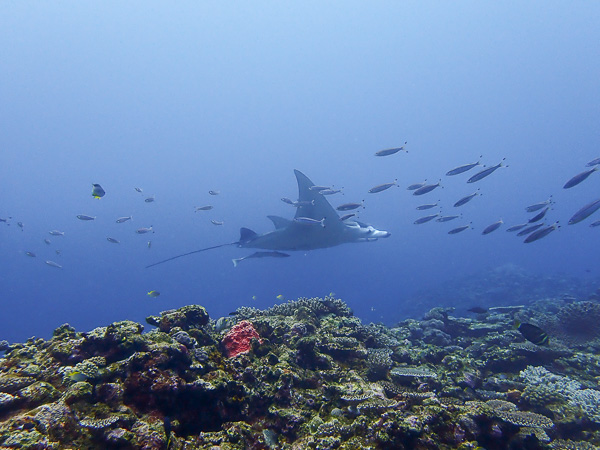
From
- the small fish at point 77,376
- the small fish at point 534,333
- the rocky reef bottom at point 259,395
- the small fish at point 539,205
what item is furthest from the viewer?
the small fish at point 539,205

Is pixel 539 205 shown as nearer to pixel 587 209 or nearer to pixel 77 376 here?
pixel 587 209

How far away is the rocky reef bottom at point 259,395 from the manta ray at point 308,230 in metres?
6.73

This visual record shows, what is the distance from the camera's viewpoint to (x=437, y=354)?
7.78 metres

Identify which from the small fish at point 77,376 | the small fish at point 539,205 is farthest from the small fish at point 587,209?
the small fish at point 77,376

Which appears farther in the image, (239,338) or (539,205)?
(539,205)

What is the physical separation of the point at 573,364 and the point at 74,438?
34.2 ft

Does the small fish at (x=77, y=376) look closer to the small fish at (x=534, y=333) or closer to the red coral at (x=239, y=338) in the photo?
the red coral at (x=239, y=338)

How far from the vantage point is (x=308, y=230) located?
13742 millimetres

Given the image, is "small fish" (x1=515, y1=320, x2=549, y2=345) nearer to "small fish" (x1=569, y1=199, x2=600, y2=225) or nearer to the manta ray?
"small fish" (x1=569, y1=199, x2=600, y2=225)

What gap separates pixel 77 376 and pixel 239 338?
2542 mm

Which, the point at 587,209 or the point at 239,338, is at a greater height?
the point at 587,209

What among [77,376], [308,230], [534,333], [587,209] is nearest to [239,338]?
[77,376]

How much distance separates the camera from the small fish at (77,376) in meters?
3.54

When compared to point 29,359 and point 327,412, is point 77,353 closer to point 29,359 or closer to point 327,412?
point 29,359
